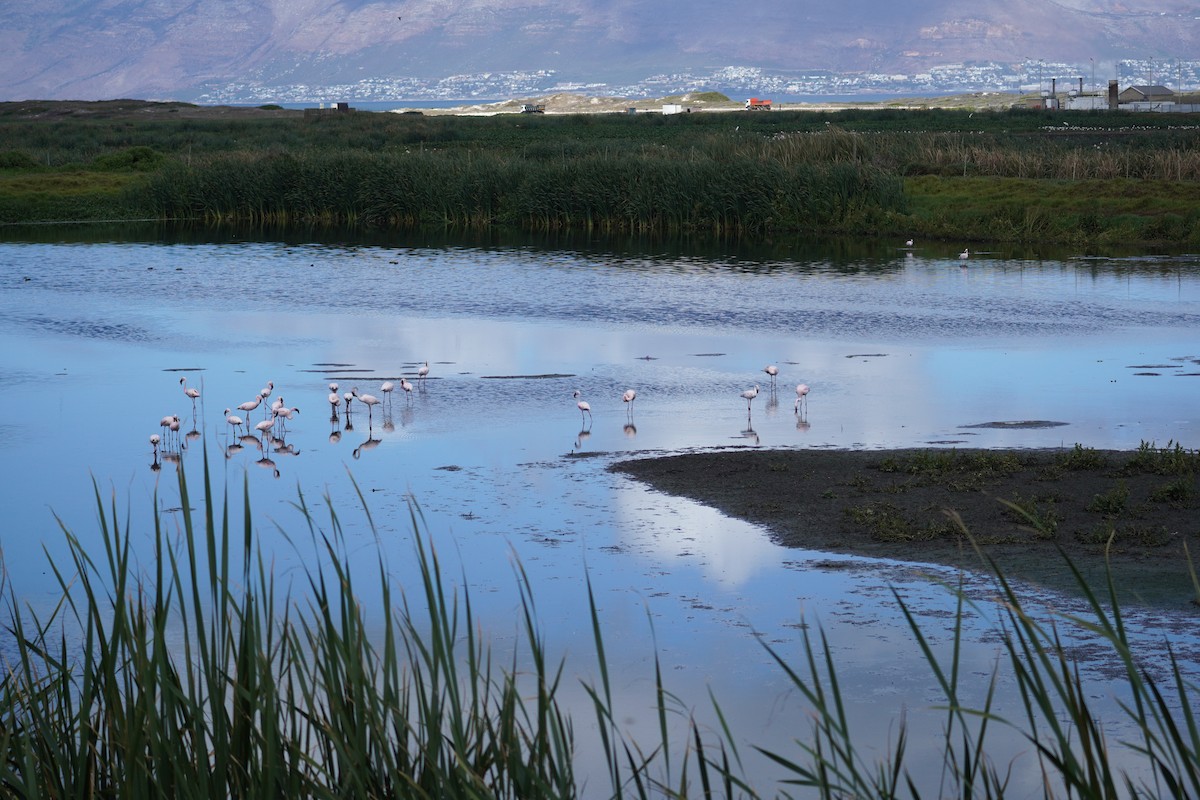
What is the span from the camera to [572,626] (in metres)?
7.84

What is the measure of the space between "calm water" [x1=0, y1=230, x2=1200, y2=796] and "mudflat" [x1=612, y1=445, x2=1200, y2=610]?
0.34m

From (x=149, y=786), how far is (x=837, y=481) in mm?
7130

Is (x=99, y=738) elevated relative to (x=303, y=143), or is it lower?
lower

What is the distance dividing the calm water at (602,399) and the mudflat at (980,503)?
0.34m

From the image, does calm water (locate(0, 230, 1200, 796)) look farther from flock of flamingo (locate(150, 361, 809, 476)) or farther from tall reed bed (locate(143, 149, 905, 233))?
tall reed bed (locate(143, 149, 905, 233))

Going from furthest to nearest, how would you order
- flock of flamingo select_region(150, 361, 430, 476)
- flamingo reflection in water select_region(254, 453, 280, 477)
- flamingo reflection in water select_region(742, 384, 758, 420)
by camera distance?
flamingo reflection in water select_region(742, 384, 758, 420), flock of flamingo select_region(150, 361, 430, 476), flamingo reflection in water select_region(254, 453, 280, 477)

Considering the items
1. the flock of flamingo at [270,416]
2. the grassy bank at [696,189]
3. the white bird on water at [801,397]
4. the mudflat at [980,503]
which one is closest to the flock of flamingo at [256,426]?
the flock of flamingo at [270,416]

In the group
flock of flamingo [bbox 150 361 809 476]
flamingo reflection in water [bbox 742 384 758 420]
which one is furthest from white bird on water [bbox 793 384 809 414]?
flamingo reflection in water [bbox 742 384 758 420]

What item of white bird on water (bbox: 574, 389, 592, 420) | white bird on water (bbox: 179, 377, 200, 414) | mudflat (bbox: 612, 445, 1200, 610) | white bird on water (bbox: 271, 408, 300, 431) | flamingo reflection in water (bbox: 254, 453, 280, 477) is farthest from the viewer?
white bird on water (bbox: 574, 389, 592, 420)

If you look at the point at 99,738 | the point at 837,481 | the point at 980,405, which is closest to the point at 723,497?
the point at 837,481

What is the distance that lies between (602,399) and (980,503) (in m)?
5.65

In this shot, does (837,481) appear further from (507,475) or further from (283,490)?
(283,490)

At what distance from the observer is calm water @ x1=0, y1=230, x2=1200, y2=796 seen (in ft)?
26.0

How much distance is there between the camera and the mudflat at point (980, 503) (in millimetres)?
8586
